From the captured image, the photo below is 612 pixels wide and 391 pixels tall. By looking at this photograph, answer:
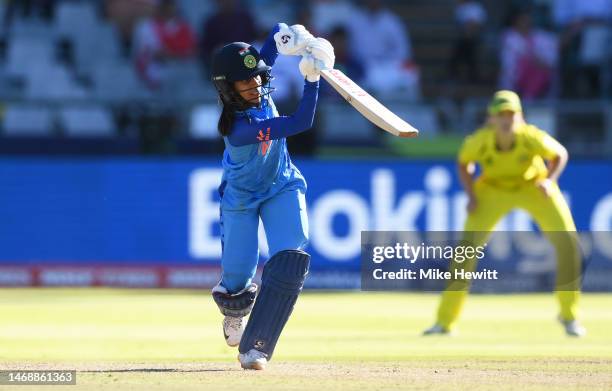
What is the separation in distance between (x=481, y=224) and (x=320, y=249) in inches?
155

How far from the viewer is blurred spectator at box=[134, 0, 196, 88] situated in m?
15.6

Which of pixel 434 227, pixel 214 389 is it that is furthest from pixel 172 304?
pixel 214 389

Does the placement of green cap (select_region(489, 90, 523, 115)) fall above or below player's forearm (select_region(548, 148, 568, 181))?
above

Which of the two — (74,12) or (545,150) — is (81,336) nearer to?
(545,150)

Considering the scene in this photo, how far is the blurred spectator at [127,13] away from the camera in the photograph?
16234 millimetres

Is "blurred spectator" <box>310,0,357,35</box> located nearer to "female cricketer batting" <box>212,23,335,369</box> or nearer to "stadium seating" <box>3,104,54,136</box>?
"stadium seating" <box>3,104,54,136</box>

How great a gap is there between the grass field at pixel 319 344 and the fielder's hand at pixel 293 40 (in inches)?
67.9

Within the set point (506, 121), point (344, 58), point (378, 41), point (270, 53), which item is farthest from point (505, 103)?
point (378, 41)

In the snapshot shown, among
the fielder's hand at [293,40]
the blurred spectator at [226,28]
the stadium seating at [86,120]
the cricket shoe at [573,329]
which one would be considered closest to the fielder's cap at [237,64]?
the fielder's hand at [293,40]

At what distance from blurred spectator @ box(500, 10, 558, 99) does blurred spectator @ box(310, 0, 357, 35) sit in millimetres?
1911

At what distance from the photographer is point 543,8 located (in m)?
17.5

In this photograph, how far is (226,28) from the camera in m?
15.5

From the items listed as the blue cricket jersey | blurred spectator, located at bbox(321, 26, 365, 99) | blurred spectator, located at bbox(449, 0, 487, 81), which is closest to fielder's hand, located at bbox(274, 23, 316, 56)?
the blue cricket jersey

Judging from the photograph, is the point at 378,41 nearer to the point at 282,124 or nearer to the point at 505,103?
the point at 505,103
